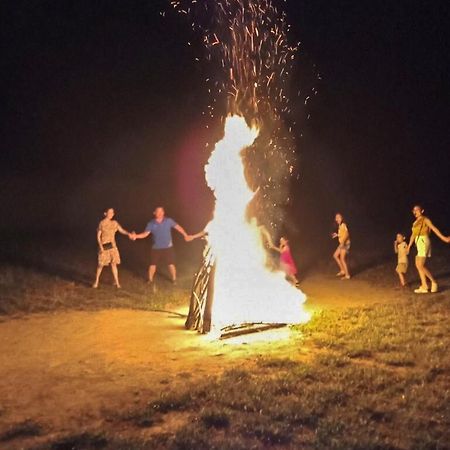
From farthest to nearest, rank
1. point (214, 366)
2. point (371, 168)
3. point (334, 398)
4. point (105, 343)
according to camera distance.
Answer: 1. point (371, 168)
2. point (105, 343)
3. point (214, 366)
4. point (334, 398)

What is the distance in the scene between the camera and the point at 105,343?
325 inches

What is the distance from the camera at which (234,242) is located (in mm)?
9648

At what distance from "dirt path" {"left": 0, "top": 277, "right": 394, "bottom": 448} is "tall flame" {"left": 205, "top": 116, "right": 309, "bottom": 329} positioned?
946mm

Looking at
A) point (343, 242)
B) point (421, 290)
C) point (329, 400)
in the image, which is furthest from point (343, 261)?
point (329, 400)

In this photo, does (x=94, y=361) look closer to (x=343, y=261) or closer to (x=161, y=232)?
(x=161, y=232)

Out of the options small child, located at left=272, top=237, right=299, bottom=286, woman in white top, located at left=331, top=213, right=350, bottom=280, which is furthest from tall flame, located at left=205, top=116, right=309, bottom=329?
woman in white top, located at left=331, top=213, right=350, bottom=280

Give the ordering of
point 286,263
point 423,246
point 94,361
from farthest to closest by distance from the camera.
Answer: point 286,263 < point 423,246 < point 94,361

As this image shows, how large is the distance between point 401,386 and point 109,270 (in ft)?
35.3

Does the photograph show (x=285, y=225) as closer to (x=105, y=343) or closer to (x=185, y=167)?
(x=185, y=167)

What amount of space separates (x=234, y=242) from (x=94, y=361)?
3.23 meters

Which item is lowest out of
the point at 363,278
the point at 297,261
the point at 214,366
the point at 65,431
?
the point at 65,431

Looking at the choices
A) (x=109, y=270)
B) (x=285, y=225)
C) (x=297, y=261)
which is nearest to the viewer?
(x=109, y=270)

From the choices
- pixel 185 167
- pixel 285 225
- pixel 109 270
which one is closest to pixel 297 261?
pixel 109 270

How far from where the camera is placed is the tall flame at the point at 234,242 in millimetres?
9500
